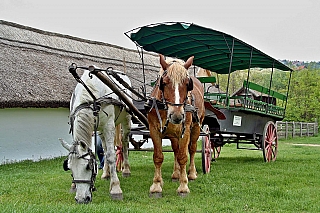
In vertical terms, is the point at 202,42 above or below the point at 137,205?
above

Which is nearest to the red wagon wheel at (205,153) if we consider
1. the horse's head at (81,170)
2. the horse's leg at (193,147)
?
the horse's leg at (193,147)

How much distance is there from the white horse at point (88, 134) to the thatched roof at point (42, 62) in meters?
3.46

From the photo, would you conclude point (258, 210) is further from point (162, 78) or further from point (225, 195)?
point (162, 78)

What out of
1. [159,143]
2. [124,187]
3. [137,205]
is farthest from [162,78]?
[124,187]

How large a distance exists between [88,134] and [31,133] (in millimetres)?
6259

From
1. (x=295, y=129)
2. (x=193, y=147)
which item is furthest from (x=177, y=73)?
(x=295, y=129)

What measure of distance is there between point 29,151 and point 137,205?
6.69 metres

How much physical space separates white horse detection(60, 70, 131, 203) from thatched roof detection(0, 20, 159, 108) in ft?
11.3

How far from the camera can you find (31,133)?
10281mm

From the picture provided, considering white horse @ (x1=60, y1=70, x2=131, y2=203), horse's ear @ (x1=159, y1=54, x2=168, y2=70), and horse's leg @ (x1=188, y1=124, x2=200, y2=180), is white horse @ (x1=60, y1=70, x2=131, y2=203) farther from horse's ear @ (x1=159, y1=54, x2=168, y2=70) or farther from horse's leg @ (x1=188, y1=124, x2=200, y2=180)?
horse's leg @ (x1=188, y1=124, x2=200, y2=180)

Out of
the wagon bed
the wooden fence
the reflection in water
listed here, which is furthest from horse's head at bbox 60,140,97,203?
the wooden fence

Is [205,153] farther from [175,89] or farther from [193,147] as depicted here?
[175,89]

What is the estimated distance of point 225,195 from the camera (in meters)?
4.86

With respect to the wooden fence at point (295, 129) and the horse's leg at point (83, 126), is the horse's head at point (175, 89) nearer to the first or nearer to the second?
the horse's leg at point (83, 126)
